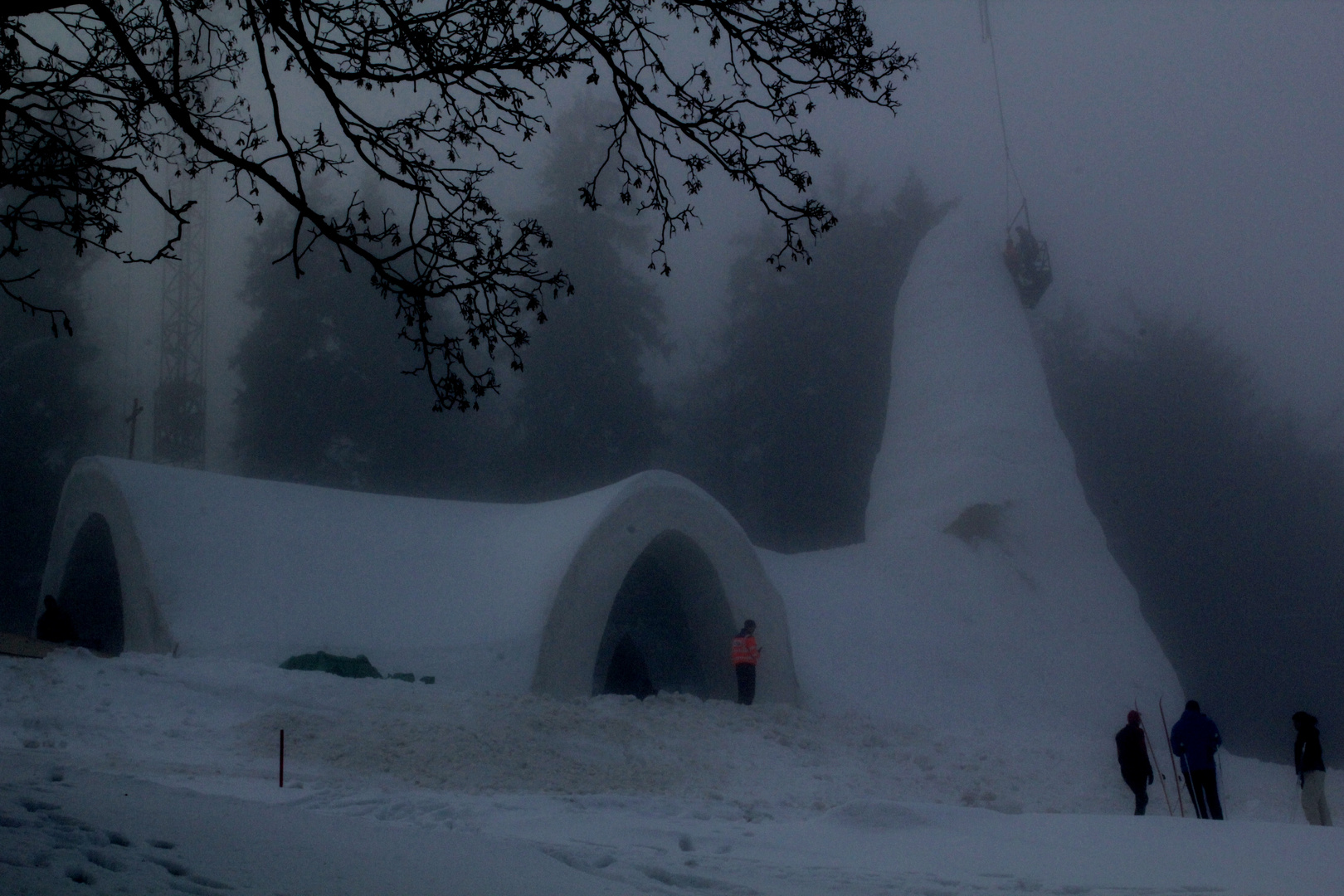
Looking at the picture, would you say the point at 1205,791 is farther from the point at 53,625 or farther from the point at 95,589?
the point at 95,589

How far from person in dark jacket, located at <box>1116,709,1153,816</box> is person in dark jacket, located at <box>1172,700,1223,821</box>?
1.14 feet

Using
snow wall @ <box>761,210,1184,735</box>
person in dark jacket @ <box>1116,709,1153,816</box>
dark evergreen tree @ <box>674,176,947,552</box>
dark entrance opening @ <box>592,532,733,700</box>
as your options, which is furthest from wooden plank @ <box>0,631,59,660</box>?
dark evergreen tree @ <box>674,176,947,552</box>

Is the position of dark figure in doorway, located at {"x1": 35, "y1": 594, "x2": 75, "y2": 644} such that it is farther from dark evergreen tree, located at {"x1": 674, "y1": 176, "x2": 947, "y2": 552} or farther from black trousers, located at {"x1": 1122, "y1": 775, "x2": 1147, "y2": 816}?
dark evergreen tree, located at {"x1": 674, "y1": 176, "x2": 947, "y2": 552}

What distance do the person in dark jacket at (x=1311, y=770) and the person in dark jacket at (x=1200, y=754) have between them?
66cm

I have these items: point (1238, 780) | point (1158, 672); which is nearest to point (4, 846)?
point (1238, 780)

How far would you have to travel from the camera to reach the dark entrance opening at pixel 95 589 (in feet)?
50.9

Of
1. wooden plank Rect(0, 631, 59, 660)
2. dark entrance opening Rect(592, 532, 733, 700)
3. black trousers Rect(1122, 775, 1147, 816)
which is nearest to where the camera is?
black trousers Rect(1122, 775, 1147, 816)

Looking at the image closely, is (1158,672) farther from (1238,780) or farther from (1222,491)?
(1222,491)

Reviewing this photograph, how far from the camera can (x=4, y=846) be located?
359 cm

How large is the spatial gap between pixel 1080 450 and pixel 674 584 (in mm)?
16939

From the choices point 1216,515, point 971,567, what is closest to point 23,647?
point 971,567

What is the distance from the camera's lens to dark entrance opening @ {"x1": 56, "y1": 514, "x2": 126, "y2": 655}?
15500 millimetres

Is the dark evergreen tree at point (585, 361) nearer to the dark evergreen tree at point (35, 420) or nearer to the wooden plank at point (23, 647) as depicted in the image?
the dark evergreen tree at point (35, 420)

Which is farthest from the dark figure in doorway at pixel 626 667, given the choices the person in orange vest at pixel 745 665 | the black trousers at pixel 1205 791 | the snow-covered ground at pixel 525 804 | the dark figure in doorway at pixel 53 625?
the black trousers at pixel 1205 791
